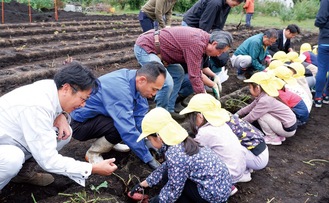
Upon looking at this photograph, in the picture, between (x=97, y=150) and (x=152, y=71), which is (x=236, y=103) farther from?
(x=97, y=150)

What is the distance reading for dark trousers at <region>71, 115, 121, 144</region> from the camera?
268 centimetres

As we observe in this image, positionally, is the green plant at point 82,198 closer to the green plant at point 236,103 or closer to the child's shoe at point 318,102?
the green plant at point 236,103

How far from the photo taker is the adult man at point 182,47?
3104 mm

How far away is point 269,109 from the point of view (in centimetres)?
346

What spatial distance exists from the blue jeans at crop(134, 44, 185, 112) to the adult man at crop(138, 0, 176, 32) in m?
1.31

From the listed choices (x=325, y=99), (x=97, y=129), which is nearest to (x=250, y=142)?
(x=97, y=129)

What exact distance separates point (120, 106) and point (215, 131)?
0.78 m

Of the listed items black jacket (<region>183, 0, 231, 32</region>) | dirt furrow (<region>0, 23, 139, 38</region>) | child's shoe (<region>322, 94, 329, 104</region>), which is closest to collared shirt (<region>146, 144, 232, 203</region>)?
black jacket (<region>183, 0, 231, 32</region>)

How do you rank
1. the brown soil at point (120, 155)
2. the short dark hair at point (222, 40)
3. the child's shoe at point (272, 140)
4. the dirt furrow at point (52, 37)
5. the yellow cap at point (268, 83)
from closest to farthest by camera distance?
the brown soil at point (120, 155) < the short dark hair at point (222, 40) < the yellow cap at point (268, 83) < the child's shoe at point (272, 140) < the dirt furrow at point (52, 37)

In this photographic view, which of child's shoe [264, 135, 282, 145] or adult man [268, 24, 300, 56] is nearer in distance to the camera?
child's shoe [264, 135, 282, 145]

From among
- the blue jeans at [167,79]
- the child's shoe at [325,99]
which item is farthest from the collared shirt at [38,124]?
the child's shoe at [325,99]

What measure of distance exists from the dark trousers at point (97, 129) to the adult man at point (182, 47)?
2.97ft

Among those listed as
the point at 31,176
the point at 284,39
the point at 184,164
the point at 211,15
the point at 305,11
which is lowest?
the point at 31,176

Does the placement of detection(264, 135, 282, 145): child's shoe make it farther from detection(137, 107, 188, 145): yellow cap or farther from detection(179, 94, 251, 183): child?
detection(137, 107, 188, 145): yellow cap
